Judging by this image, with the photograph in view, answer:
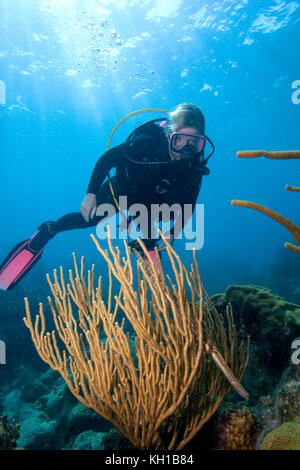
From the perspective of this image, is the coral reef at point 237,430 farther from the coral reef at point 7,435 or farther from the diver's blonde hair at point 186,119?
the diver's blonde hair at point 186,119

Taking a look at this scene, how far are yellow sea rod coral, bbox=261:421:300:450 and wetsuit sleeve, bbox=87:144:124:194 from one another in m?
4.58

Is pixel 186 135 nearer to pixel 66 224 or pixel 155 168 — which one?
pixel 155 168

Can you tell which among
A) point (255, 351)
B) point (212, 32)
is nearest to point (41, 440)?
point (255, 351)

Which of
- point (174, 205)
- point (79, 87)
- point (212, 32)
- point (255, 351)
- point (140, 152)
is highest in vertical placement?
point (79, 87)

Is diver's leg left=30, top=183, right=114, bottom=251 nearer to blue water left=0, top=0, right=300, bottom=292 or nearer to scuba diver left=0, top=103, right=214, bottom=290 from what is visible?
scuba diver left=0, top=103, right=214, bottom=290

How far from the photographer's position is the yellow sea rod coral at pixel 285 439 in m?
1.67

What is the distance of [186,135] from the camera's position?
4523mm

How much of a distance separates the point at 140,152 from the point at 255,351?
4.10 metres

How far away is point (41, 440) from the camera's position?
196 inches

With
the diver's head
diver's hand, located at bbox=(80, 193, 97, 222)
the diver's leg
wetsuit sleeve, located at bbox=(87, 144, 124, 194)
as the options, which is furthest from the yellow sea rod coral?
the diver's leg

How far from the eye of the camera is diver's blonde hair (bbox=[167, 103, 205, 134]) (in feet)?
15.5

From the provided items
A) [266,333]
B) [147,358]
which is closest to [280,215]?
[147,358]

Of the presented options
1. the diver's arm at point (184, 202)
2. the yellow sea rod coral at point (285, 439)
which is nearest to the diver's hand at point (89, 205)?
the diver's arm at point (184, 202)

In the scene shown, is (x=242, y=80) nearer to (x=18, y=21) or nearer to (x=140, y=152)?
(x=18, y=21)
